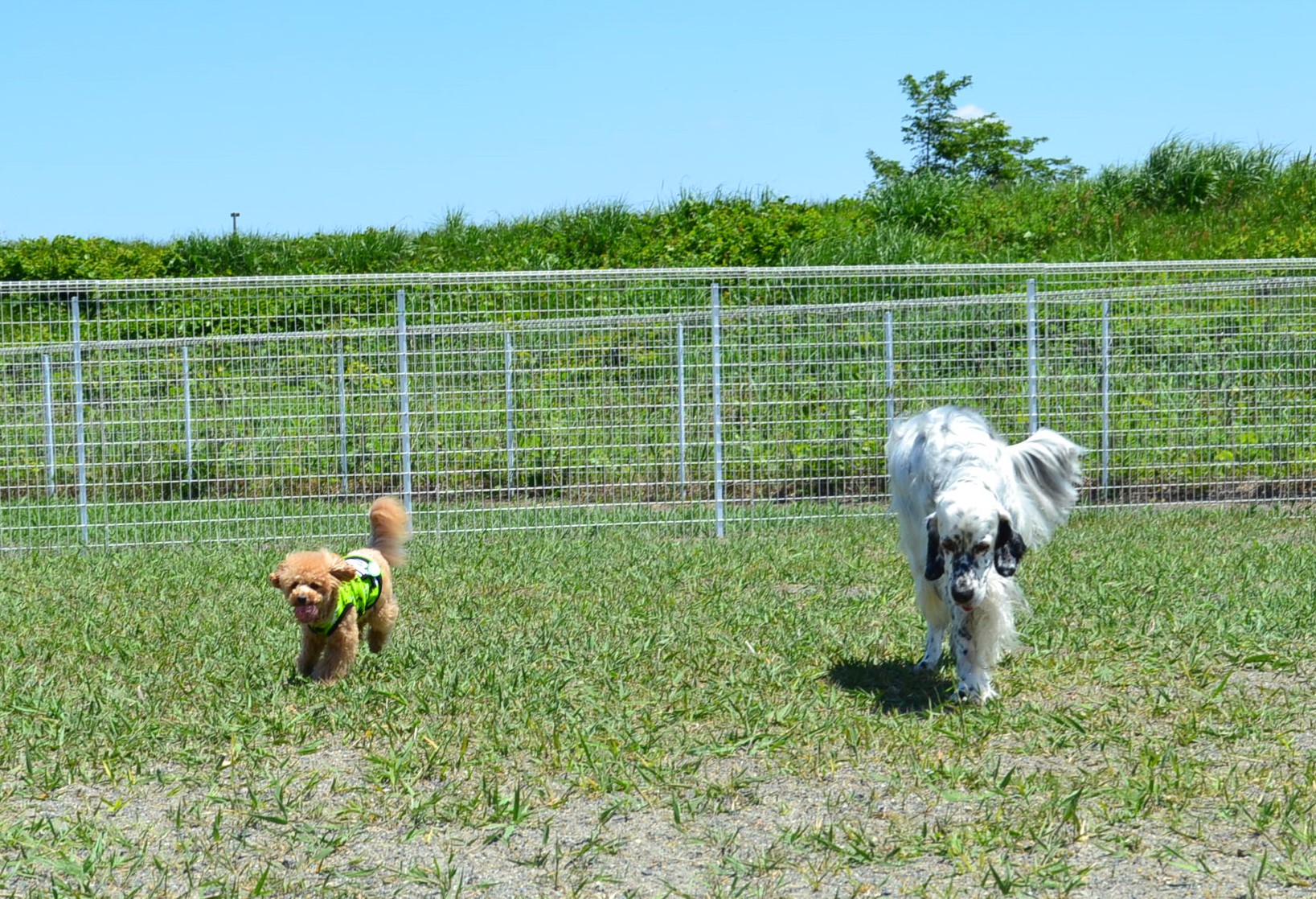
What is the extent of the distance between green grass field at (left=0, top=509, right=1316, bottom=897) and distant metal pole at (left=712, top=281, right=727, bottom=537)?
2579 mm

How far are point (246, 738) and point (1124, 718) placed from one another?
3.16 m

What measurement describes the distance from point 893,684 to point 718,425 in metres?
5.11

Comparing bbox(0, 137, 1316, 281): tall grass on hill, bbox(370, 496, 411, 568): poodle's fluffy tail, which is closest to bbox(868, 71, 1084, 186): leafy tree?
bbox(0, 137, 1316, 281): tall grass on hill

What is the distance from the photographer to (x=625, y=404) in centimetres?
1048

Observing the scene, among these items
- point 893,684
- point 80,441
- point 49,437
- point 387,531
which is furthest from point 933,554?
point 49,437

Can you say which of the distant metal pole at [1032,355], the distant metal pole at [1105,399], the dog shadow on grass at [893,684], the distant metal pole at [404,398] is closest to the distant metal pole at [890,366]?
the distant metal pole at [1032,355]

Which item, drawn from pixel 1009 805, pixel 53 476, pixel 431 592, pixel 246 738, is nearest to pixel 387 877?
pixel 246 738

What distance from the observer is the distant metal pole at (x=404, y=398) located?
9906 millimetres

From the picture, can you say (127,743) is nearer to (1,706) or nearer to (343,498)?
(1,706)

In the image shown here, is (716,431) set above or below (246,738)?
above

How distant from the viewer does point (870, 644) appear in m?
5.99

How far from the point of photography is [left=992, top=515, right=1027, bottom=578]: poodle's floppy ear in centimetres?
488

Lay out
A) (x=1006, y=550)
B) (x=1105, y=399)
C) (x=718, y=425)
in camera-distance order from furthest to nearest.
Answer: (x=1105, y=399), (x=718, y=425), (x=1006, y=550)

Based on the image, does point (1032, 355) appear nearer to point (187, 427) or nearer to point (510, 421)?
point (510, 421)
